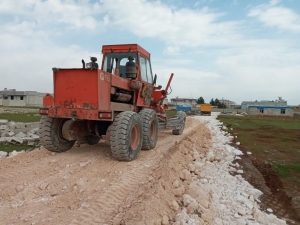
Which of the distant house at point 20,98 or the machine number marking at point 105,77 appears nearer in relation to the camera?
the machine number marking at point 105,77

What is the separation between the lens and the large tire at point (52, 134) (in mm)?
7359

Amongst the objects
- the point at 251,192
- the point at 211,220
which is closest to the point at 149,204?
the point at 211,220

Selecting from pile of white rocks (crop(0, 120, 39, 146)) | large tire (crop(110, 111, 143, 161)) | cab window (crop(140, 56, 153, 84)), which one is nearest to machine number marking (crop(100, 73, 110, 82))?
large tire (crop(110, 111, 143, 161))

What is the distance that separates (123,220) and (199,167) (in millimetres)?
3827

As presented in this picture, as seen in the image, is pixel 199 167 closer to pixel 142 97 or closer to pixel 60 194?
pixel 142 97

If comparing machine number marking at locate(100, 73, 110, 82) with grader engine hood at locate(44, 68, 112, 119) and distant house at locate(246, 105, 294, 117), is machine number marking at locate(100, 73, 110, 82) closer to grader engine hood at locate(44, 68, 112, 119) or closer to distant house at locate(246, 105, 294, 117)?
grader engine hood at locate(44, 68, 112, 119)

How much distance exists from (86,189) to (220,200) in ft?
8.11

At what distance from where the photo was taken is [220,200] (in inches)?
212

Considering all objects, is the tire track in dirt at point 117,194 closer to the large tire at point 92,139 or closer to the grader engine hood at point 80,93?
the grader engine hood at point 80,93

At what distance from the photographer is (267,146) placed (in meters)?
11.9

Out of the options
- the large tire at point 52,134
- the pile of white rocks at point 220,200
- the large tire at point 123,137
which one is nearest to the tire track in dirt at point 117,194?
the large tire at point 123,137

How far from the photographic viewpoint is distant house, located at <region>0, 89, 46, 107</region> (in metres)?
64.6

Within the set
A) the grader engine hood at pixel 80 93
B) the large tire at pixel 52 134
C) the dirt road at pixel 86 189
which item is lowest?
the dirt road at pixel 86 189

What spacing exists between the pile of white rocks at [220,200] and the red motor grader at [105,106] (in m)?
1.77
